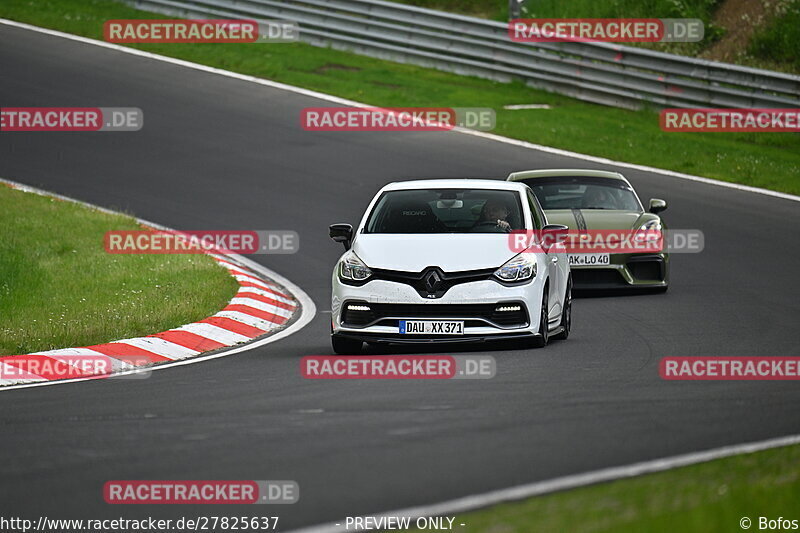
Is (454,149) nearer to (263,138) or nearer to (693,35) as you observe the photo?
(263,138)

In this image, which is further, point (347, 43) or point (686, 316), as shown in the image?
point (347, 43)

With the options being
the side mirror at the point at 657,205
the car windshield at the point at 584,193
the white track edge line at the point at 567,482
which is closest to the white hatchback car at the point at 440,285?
the white track edge line at the point at 567,482

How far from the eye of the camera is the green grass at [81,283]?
12.4m

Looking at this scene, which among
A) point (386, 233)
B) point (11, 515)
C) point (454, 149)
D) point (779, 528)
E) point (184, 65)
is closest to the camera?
point (779, 528)

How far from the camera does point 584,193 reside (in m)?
16.7

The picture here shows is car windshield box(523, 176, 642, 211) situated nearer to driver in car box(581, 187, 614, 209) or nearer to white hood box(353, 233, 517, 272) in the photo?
driver in car box(581, 187, 614, 209)

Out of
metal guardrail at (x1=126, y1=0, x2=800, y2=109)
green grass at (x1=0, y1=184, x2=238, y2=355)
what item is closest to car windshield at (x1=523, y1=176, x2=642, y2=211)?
green grass at (x1=0, y1=184, x2=238, y2=355)

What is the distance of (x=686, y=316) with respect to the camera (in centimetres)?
1354

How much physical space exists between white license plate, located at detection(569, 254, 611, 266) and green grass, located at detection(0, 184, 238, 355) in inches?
149

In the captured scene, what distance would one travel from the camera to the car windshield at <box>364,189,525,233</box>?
39.1 ft

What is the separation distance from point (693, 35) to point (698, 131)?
486 cm

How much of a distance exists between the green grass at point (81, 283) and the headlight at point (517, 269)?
347 cm

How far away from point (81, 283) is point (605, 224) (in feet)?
19.0

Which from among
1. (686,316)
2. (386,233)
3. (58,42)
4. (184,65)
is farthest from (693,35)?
(386,233)
